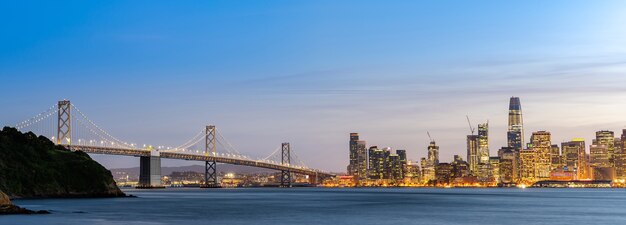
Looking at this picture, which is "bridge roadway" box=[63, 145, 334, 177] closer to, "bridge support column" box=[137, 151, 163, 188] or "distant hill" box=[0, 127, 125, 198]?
"bridge support column" box=[137, 151, 163, 188]

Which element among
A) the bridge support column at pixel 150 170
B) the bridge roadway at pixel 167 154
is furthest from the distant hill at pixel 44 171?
the bridge support column at pixel 150 170

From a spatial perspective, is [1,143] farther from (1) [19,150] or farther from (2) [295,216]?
(2) [295,216]

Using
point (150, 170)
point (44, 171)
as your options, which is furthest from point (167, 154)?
point (44, 171)

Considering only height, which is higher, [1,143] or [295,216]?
[1,143]

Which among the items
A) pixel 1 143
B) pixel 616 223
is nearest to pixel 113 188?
pixel 1 143

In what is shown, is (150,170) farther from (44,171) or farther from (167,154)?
(44,171)

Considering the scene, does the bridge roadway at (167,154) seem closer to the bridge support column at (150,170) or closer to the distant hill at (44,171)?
the bridge support column at (150,170)
